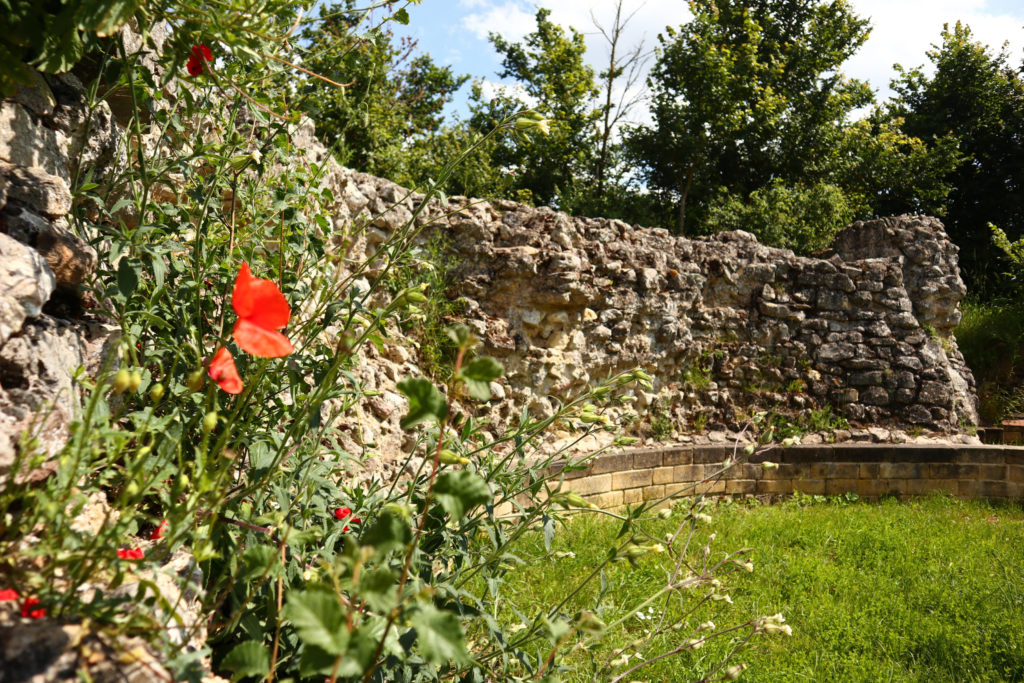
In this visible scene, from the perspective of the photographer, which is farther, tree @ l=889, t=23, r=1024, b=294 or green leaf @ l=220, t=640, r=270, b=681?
tree @ l=889, t=23, r=1024, b=294

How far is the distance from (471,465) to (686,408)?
5407 mm

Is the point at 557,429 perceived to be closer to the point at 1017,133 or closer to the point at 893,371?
the point at 893,371

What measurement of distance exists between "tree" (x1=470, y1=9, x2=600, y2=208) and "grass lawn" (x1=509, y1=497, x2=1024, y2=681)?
8.39 metres

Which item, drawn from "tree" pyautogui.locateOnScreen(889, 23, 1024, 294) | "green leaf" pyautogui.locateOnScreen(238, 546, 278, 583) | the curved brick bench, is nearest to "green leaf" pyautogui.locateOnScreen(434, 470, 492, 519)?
"green leaf" pyautogui.locateOnScreen(238, 546, 278, 583)

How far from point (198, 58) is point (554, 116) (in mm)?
12128

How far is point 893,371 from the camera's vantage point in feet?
23.3

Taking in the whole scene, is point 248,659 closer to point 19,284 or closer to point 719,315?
point 19,284

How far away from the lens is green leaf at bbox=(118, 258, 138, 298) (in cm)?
114

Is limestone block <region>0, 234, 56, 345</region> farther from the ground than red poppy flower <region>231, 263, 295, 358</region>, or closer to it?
farther from the ground

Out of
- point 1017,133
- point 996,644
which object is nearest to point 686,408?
point 996,644

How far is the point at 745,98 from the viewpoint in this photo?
12.9 m

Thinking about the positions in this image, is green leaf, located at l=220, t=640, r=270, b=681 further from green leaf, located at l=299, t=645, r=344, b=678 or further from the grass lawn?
the grass lawn

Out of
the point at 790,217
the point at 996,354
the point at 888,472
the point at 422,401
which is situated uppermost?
the point at 790,217

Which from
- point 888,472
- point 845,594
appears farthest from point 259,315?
point 888,472
